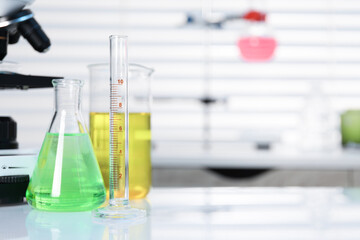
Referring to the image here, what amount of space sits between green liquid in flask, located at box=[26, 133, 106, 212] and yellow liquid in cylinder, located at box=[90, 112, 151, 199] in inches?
2.7

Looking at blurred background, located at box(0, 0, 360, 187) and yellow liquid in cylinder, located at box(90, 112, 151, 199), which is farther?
blurred background, located at box(0, 0, 360, 187)

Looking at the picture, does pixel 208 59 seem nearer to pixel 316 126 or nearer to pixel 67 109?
pixel 316 126

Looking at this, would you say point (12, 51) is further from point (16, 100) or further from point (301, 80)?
point (301, 80)

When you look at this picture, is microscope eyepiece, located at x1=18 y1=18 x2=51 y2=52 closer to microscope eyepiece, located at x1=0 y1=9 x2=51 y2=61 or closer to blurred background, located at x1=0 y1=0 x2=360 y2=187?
microscope eyepiece, located at x1=0 y1=9 x2=51 y2=61

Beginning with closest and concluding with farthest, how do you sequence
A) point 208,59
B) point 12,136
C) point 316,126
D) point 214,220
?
point 214,220, point 12,136, point 316,126, point 208,59

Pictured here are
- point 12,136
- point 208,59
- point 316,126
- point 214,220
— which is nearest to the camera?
point 214,220

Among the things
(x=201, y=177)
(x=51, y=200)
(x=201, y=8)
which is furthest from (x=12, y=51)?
(x=51, y=200)

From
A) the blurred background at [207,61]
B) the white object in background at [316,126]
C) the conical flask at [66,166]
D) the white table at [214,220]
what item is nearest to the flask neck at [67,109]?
the conical flask at [66,166]

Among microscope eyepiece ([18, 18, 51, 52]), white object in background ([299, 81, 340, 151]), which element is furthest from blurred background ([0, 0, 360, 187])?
microscope eyepiece ([18, 18, 51, 52])

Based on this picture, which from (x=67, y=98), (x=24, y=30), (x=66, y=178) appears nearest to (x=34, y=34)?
(x=24, y=30)

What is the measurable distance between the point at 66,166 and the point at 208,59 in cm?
201

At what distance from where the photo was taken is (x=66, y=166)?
0.62 meters

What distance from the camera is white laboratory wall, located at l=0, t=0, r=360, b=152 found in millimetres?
2545

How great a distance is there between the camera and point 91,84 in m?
0.76
